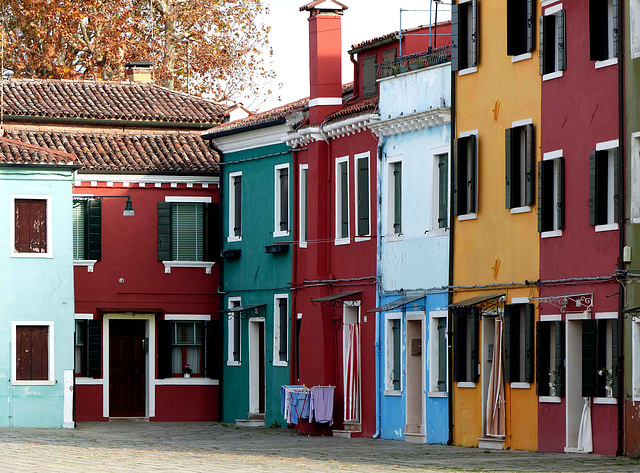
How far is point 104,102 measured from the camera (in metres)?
A: 42.4

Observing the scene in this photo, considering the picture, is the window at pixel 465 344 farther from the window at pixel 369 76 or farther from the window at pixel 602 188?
the window at pixel 369 76

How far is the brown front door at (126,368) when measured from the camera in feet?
129

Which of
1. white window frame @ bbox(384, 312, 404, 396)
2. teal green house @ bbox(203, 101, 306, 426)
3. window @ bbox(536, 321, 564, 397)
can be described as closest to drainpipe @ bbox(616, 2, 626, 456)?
window @ bbox(536, 321, 564, 397)

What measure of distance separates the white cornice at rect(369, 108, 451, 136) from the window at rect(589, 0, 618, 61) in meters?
4.96

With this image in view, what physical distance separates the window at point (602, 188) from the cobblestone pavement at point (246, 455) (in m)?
3.76

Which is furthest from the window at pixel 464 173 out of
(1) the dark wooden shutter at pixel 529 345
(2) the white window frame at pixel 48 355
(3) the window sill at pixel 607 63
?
(2) the white window frame at pixel 48 355

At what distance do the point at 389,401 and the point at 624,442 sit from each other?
7.97m

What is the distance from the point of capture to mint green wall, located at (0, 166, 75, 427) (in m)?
35.5

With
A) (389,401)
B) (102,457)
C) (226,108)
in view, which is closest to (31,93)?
(226,108)

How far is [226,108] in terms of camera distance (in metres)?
43.6

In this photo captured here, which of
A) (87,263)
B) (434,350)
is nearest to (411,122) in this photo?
(434,350)

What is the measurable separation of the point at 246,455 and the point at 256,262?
1255 cm

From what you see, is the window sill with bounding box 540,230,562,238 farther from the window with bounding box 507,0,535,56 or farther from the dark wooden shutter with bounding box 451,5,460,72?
the dark wooden shutter with bounding box 451,5,460,72

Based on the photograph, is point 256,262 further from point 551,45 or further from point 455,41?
point 551,45
